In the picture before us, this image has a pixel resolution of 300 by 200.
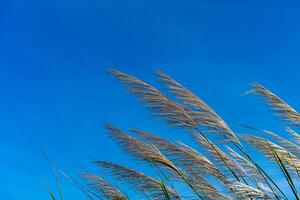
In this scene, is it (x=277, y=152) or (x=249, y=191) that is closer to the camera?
(x=249, y=191)

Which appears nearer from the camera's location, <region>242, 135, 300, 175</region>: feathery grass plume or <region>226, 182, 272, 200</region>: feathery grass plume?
<region>226, 182, 272, 200</region>: feathery grass plume

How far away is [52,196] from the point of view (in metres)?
2.96

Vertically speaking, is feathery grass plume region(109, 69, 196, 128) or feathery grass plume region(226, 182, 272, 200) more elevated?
feathery grass plume region(109, 69, 196, 128)

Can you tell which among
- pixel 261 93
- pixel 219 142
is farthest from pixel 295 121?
pixel 219 142

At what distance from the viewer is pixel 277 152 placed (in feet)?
11.6

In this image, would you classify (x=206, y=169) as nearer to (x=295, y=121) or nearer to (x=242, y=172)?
(x=242, y=172)

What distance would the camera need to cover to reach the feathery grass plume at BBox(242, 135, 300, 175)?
3436mm

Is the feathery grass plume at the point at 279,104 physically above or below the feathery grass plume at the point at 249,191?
above

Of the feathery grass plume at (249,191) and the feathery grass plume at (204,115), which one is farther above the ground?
the feathery grass plume at (204,115)

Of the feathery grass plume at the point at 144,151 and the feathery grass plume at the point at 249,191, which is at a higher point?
the feathery grass plume at the point at 144,151

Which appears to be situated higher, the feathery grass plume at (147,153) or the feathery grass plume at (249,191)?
the feathery grass plume at (147,153)

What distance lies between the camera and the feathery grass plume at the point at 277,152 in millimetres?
3436

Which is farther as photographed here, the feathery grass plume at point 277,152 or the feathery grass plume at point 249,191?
the feathery grass plume at point 277,152

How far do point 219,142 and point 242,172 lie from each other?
26cm
